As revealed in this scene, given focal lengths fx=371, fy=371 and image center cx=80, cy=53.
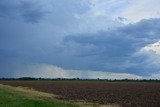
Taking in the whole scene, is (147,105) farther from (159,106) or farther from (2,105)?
(2,105)

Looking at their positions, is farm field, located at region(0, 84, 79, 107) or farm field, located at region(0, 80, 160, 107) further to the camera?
farm field, located at region(0, 80, 160, 107)

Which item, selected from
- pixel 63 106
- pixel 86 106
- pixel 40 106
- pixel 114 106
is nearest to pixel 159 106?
pixel 114 106

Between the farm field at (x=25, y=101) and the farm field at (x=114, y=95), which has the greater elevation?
the farm field at (x=114, y=95)

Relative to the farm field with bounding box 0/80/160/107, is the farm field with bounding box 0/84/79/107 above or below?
below

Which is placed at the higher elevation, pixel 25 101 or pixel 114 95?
pixel 114 95

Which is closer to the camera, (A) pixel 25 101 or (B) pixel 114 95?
(A) pixel 25 101

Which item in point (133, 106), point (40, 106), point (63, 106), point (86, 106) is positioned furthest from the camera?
point (133, 106)

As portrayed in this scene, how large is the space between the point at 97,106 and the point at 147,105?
6.80 m

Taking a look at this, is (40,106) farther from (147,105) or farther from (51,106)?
(147,105)

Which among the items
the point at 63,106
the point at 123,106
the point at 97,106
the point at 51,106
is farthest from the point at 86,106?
the point at 51,106

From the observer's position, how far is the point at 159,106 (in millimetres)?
45688

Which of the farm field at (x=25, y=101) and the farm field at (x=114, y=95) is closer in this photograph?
the farm field at (x=25, y=101)

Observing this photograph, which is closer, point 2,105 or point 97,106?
point 2,105

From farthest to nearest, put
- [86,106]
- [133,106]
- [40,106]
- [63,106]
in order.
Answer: [133,106], [86,106], [63,106], [40,106]
